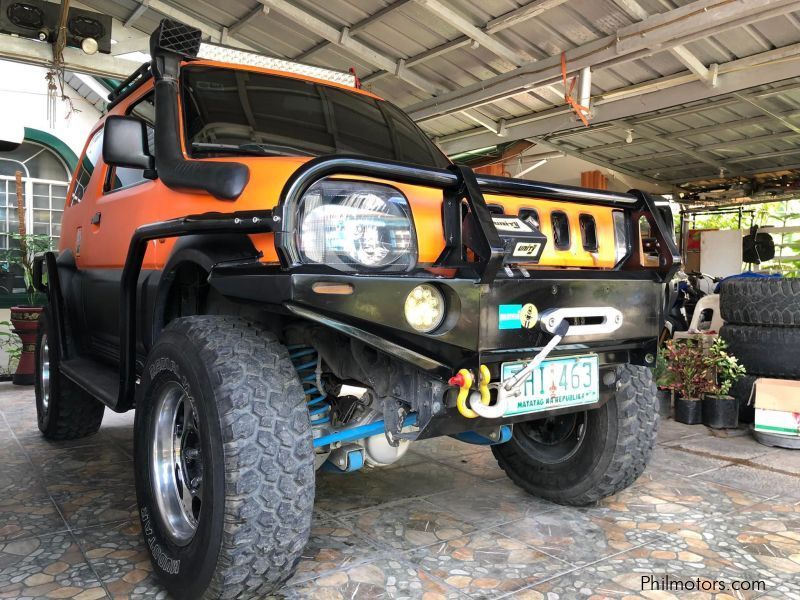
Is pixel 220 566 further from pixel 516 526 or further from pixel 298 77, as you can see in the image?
pixel 298 77

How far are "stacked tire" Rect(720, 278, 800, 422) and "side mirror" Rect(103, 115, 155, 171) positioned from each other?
14.4ft

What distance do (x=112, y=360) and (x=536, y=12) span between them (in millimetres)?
4299

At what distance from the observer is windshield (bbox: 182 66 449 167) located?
2580 mm

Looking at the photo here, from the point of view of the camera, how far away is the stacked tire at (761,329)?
4.70 meters

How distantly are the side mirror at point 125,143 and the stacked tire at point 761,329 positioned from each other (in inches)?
173

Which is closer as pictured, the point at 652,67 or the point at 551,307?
the point at 551,307

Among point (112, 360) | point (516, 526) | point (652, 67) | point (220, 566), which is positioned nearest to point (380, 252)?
point (220, 566)

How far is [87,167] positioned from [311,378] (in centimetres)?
246

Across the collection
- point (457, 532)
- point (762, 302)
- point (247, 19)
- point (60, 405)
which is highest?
point (247, 19)

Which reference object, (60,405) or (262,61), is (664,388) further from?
(60,405)

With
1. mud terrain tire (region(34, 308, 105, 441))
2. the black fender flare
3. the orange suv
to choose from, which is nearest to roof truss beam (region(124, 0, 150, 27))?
mud terrain tire (region(34, 308, 105, 441))

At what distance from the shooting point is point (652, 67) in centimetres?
635

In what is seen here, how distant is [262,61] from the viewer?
312 centimetres

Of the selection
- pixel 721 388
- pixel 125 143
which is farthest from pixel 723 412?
pixel 125 143
